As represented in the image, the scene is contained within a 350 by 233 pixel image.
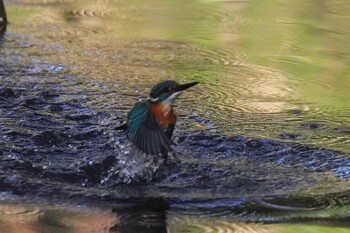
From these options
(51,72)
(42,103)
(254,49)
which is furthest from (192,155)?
(254,49)

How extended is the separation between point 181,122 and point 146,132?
1.45 meters

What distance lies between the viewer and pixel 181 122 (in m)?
5.93

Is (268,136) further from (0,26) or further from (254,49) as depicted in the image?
(0,26)

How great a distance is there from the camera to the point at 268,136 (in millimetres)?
5613

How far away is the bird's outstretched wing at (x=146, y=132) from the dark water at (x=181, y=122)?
0.27 meters

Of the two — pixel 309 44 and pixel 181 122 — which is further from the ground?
pixel 181 122

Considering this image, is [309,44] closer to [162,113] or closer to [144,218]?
[162,113]

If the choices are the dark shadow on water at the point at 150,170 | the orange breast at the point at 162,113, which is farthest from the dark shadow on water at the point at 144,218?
the orange breast at the point at 162,113

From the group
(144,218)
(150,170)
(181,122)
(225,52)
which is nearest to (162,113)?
(150,170)

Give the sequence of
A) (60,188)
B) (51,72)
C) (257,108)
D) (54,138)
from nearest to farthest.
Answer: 1. (60,188)
2. (54,138)
3. (257,108)
4. (51,72)

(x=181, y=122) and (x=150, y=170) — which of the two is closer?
(x=150, y=170)

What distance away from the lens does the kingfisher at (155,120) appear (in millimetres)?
4441

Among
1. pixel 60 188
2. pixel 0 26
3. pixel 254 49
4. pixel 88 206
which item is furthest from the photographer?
pixel 0 26

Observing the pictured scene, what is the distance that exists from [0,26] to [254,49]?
9.55 ft
